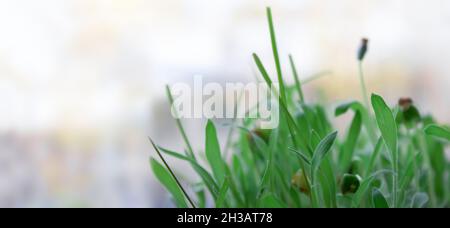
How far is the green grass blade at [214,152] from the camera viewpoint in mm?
312

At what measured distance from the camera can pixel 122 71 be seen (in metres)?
1.17

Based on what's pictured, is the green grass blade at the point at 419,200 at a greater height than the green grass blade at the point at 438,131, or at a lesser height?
lesser

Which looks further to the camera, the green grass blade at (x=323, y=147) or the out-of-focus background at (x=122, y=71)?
the out-of-focus background at (x=122, y=71)

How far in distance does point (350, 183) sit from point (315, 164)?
38mm

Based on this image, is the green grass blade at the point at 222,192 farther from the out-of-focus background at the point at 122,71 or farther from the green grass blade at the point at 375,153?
the out-of-focus background at the point at 122,71

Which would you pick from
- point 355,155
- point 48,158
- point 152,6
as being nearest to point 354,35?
point 152,6

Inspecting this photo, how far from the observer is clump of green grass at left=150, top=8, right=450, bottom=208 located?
29 cm

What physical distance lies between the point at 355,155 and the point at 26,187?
2.69ft

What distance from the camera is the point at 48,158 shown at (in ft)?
3.59

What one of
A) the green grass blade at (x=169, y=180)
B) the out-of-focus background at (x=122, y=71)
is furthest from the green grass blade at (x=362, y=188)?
the out-of-focus background at (x=122, y=71)

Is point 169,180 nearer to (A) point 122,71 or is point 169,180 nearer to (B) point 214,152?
(B) point 214,152

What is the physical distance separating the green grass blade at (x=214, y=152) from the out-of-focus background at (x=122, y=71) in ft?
2.36

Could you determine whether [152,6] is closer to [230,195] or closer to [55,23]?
[55,23]

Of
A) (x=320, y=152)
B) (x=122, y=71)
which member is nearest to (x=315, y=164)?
(x=320, y=152)
